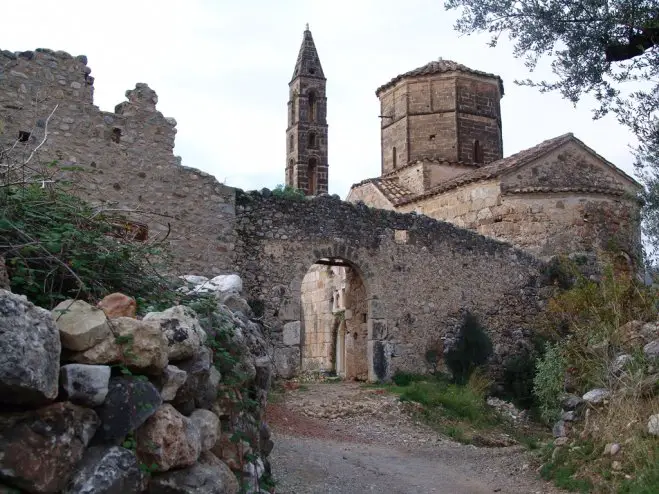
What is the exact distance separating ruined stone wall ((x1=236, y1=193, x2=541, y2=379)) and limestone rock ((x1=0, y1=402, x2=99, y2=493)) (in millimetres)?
9603

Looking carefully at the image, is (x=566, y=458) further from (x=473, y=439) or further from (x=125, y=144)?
(x=125, y=144)

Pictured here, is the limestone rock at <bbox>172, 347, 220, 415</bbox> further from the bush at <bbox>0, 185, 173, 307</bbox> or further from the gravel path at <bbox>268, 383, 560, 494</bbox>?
the gravel path at <bbox>268, 383, 560, 494</bbox>

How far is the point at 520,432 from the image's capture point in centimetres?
1190

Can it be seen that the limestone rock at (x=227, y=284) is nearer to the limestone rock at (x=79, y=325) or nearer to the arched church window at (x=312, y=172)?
the limestone rock at (x=79, y=325)

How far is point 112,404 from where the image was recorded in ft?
10.3

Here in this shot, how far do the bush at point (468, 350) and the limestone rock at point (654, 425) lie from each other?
8.58 m

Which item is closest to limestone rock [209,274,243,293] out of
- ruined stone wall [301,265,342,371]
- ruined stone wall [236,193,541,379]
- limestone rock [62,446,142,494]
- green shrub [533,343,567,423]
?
limestone rock [62,446,142,494]

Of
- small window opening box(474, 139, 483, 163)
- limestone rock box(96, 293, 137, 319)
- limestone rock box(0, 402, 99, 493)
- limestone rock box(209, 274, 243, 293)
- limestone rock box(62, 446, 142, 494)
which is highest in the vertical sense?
small window opening box(474, 139, 483, 163)

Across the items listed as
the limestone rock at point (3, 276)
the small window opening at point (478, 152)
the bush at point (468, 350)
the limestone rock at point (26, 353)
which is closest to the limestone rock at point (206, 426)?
the limestone rock at point (26, 353)

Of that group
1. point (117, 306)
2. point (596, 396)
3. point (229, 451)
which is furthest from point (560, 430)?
point (117, 306)

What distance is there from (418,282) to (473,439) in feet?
15.2

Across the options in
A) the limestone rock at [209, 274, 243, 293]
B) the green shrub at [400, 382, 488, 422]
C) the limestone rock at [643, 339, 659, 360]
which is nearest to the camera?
the limestone rock at [209, 274, 243, 293]

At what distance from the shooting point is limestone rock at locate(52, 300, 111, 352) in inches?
124

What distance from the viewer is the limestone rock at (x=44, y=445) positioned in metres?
2.74
